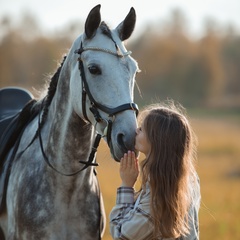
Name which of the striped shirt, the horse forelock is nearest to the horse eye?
the horse forelock

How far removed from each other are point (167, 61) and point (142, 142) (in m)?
77.3

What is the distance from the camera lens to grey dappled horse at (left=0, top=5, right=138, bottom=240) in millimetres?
4211

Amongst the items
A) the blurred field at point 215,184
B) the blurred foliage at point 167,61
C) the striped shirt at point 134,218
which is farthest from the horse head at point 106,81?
the blurred foliage at point 167,61

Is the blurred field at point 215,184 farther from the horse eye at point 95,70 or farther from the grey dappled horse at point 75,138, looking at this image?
the horse eye at point 95,70

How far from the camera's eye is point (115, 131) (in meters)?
4.07

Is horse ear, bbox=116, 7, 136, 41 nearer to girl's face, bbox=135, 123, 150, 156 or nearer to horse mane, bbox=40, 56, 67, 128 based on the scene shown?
horse mane, bbox=40, 56, 67, 128

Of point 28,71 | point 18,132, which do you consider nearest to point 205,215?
point 18,132

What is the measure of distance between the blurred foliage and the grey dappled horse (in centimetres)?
5251

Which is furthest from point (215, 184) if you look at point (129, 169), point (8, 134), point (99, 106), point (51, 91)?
point (129, 169)

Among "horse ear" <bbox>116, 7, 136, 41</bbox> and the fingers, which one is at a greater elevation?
"horse ear" <bbox>116, 7, 136, 41</bbox>

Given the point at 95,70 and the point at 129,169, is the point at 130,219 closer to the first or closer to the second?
the point at 129,169

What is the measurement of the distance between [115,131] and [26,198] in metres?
1.07

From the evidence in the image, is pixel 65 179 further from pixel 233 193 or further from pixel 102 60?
pixel 233 193

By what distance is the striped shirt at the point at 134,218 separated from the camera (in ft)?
12.1
